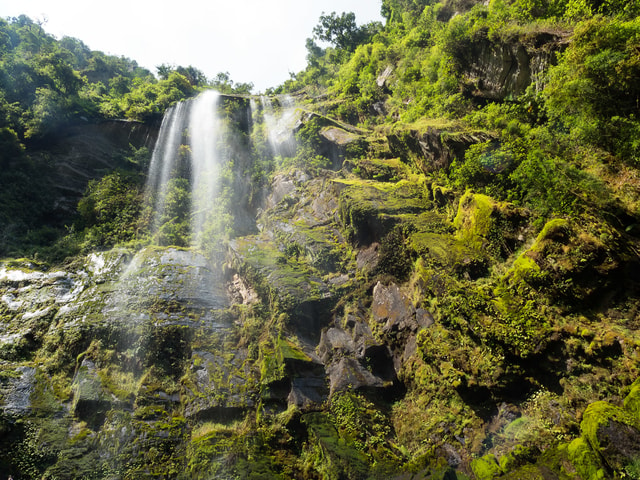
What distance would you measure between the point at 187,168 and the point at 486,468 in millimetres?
20220

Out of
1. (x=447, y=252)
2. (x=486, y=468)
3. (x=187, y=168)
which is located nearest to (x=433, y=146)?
(x=447, y=252)

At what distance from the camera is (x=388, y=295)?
27.6 ft

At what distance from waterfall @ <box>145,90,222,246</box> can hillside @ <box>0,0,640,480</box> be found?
316 millimetres

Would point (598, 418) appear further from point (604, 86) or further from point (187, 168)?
point (187, 168)

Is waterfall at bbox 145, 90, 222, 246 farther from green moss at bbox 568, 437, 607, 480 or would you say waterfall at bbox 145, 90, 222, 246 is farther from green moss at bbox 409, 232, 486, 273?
green moss at bbox 568, 437, 607, 480

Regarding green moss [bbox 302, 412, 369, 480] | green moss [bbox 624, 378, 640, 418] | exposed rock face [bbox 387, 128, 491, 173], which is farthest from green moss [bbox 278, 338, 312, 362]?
exposed rock face [bbox 387, 128, 491, 173]

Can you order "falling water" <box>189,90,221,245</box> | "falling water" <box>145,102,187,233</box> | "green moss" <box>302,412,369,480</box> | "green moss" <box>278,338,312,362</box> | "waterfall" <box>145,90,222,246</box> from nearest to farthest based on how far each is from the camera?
"green moss" <box>302,412,369,480</box>, "green moss" <box>278,338,312,362</box>, "waterfall" <box>145,90,222,246</box>, "falling water" <box>189,90,221,245</box>, "falling water" <box>145,102,187,233</box>

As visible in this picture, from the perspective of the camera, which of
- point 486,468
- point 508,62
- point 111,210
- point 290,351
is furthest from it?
point 111,210

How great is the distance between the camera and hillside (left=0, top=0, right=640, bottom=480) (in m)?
5.01

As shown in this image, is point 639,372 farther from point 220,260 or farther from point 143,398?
point 220,260

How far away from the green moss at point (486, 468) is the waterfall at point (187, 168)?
13744mm

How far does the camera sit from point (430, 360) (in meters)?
6.52

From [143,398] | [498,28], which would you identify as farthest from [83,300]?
[498,28]

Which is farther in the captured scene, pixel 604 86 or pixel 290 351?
pixel 290 351
